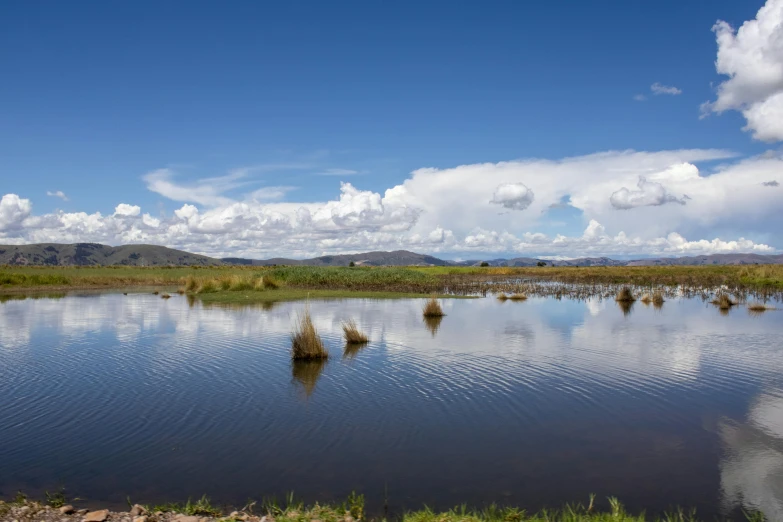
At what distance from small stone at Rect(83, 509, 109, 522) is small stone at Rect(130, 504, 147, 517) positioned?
27 centimetres

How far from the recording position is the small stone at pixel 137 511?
22.3 feet

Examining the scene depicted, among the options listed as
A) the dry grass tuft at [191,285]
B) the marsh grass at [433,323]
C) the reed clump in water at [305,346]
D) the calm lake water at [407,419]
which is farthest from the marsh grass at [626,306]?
the dry grass tuft at [191,285]

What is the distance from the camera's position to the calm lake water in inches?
316

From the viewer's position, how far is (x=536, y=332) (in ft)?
→ 74.9

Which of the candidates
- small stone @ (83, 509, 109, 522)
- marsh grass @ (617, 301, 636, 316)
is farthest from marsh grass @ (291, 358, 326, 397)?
marsh grass @ (617, 301, 636, 316)

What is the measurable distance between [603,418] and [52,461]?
31.0ft

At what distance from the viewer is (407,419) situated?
10984mm

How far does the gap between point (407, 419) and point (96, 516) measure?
224 inches

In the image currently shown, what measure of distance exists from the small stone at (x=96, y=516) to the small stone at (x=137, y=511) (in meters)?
0.27

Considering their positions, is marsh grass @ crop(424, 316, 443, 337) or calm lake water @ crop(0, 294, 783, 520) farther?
marsh grass @ crop(424, 316, 443, 337)

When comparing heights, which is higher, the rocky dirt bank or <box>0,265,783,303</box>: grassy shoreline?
<box>0,265,783,303</box>: grassy shoreline

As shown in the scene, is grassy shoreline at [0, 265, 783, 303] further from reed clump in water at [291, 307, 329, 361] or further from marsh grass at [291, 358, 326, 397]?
marsh grass at [291, 358, 326, 397]

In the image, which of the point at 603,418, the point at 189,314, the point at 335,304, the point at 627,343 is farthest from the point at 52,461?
the point at 335,304

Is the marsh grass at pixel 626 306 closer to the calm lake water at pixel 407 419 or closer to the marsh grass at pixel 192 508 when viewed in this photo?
the calm lake water at pixel 407 419
